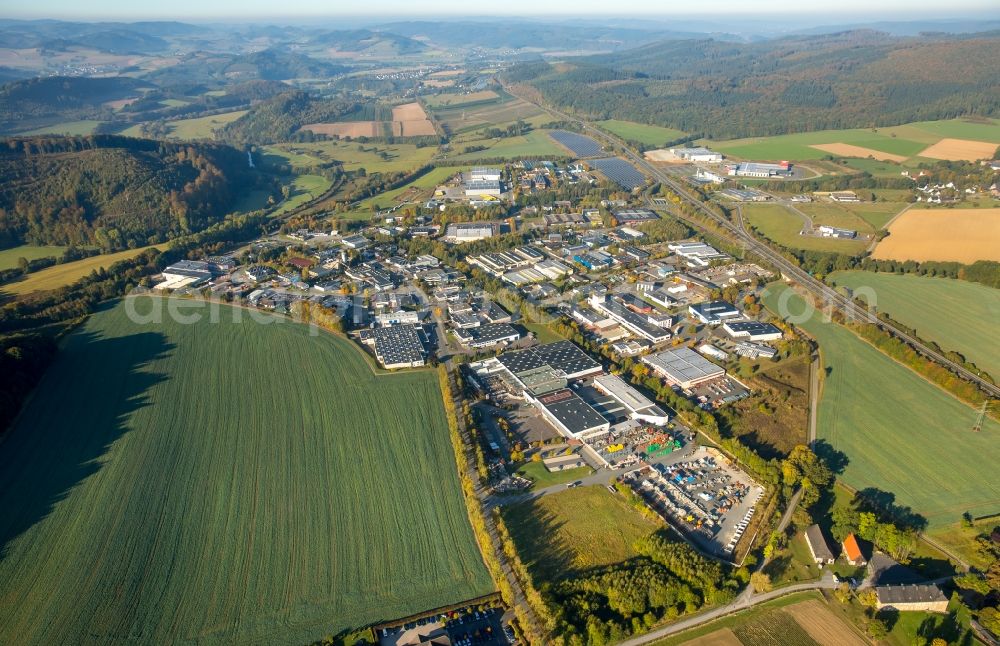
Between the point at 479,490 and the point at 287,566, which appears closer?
the point at 287,566

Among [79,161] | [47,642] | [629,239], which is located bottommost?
[47,642]

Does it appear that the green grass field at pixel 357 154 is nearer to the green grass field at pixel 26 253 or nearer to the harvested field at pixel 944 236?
the green grass field at pixel 26 253

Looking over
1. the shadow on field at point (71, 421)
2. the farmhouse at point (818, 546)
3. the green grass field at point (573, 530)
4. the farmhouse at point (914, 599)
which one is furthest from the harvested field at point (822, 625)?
the shadow on field at point (71, 421)

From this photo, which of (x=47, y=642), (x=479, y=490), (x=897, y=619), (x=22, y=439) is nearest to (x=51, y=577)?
(x=47, y=642)

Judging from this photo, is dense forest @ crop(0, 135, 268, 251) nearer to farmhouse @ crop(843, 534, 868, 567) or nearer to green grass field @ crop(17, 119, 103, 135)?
green grass field @ crop(17, 119, 103, 135)

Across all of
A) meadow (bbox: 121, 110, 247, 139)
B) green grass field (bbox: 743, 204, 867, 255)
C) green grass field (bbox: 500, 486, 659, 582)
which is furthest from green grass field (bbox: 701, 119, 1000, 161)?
meadow (bbox: 121, 110, 247, 139)

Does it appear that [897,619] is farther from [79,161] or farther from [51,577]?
[79,161]

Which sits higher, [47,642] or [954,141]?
[954,141]
